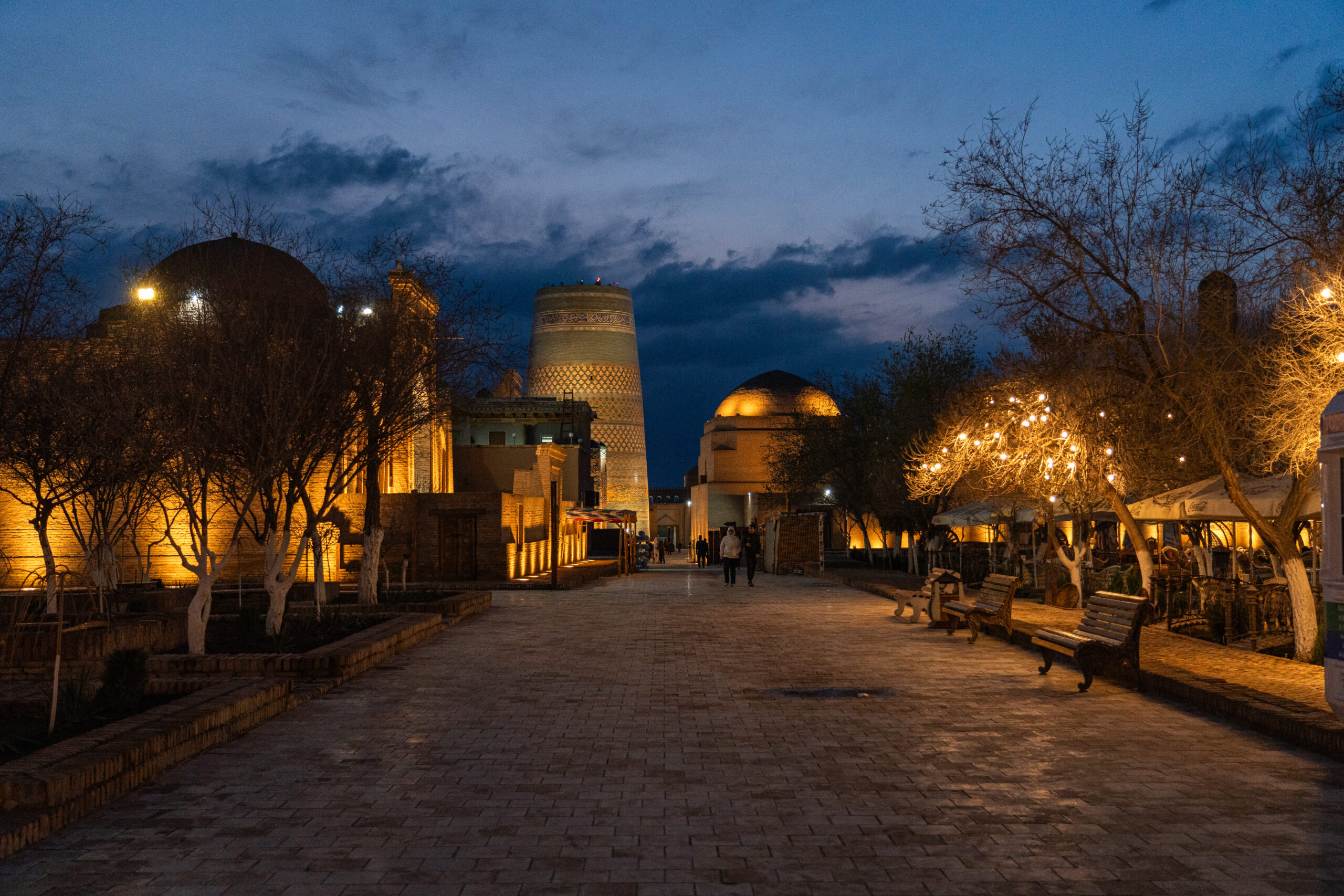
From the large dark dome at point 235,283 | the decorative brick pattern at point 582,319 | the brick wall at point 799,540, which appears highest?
the decorative brick pattern at point 582,319

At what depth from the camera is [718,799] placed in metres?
5.93

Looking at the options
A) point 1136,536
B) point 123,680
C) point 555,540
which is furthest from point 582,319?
point 123,680

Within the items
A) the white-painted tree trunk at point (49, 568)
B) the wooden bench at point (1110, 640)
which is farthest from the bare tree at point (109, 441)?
the wooden bench at point (1110, 640)

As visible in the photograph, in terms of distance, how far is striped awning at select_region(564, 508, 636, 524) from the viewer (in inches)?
1334

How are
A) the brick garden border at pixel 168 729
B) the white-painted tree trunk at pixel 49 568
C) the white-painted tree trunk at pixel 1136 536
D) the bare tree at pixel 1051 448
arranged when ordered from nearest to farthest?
the brick garden border at pixel 168 729, the white-painted tree trunk at pixel 49 568, the bare tree at pixel 1051 448, the white-painted tree trunk at pixel 1136 536

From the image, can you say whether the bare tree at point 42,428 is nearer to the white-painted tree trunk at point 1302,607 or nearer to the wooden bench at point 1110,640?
the wooden bench at point 1110,640

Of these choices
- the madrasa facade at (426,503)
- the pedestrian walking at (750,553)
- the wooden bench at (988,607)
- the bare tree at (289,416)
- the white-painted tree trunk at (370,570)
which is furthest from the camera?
the pedestrian walking at (750,553)

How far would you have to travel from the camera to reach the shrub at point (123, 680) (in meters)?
7.55

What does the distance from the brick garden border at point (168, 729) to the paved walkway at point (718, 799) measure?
0.12 m

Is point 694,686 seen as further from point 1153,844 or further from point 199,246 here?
point 199,246

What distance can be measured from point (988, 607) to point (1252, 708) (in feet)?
19.8

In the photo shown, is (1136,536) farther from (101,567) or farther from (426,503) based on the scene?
(426,503)

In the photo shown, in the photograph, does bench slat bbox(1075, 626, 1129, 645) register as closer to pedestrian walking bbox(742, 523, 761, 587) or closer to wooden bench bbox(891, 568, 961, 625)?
wooden bench bbox(891, 568, 961, 625)

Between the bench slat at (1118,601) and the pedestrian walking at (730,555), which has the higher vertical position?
the pedestrian walking at (730,555)
